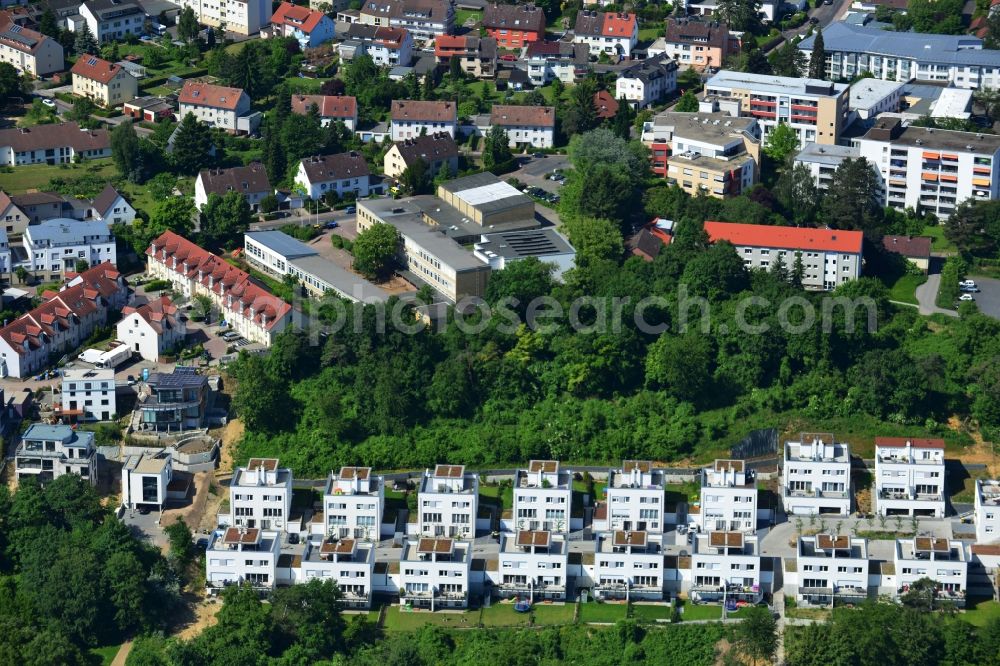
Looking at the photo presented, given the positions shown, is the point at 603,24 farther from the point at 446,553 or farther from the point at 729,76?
the point at 446,553

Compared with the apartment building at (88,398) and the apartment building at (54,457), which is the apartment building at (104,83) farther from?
the apartment building at (54,457)

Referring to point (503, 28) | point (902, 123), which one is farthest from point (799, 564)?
point (503, 28)

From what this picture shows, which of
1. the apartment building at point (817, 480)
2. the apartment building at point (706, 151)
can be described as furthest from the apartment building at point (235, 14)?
the apartment building at point (817, 480)

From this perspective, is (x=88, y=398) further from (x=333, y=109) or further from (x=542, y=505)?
(x=333, y=109)

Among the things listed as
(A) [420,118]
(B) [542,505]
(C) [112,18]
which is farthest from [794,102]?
(C) [112,18]

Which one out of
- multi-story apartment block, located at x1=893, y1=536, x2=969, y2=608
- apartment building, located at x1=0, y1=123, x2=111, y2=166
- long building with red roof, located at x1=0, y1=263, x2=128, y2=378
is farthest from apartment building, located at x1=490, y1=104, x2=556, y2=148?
multi-story apartment block, located at x1=893, y1=536, x2=969, y2=608

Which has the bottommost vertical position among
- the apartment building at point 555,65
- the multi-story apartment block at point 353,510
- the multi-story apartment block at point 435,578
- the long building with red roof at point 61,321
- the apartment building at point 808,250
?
the multi-story apartment block at point 435,578
